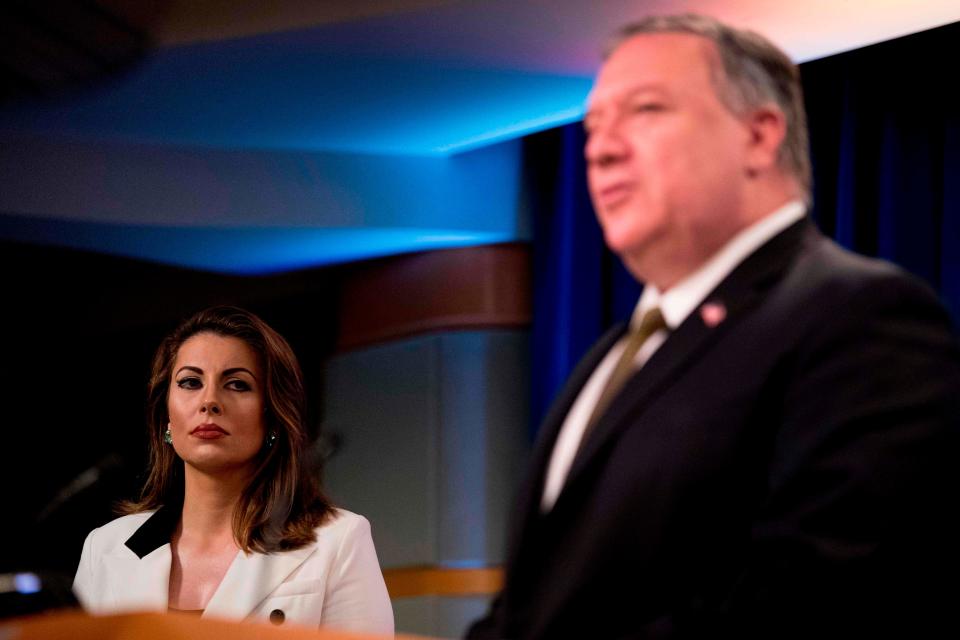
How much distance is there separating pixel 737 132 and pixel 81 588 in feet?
5.91

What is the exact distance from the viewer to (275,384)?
2.59 m

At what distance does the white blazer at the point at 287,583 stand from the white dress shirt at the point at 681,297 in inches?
44.3

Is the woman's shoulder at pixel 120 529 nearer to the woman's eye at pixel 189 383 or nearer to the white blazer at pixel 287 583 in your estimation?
the white blazer at pixel 287 583

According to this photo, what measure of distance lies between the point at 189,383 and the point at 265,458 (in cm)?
22

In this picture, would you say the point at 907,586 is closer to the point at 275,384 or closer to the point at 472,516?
the point at 275,384

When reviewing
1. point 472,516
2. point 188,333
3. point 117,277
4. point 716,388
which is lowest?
point 472,516

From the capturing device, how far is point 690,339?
47.7 inches

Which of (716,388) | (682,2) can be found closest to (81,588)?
(716,388)

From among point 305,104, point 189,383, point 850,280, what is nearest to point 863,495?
point 850,280

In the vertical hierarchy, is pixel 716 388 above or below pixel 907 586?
above

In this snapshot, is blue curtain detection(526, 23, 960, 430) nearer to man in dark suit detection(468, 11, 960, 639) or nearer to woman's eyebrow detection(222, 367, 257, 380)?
A: woman's eyebrow detection(222, 367, 257, 380)

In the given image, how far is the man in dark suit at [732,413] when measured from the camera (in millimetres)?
1053

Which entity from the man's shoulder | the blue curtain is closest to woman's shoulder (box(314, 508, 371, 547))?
the man's shoulder

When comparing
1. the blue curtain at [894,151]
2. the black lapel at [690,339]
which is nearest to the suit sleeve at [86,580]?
the black lapel at [690,339]
